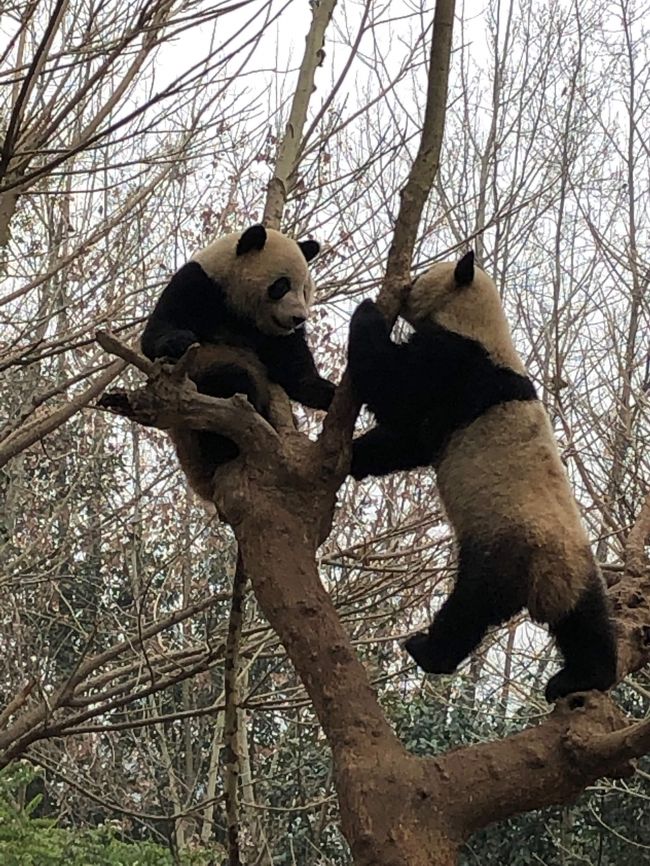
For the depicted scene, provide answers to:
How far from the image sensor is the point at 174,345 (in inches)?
127

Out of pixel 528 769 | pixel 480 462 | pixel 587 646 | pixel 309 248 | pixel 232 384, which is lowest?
pixel 528 769

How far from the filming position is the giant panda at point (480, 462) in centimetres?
304

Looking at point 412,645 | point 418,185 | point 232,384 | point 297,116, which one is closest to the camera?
point 418,185

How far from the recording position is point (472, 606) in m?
3.06

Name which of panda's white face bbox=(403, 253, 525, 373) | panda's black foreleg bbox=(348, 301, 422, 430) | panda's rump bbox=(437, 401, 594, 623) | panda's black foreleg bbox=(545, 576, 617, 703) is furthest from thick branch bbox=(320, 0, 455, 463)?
panda's black foreleg bbox=(545, 576, 617, 703)

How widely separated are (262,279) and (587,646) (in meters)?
1.74

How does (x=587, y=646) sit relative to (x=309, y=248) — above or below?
below

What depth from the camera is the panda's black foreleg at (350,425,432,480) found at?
145 inches

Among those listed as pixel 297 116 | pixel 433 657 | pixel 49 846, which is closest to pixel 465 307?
pixel 297 116

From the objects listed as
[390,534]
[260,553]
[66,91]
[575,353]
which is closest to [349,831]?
[260,553]

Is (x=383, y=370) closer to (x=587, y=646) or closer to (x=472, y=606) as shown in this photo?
(x=472, y=606)

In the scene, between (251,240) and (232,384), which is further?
(251,240)

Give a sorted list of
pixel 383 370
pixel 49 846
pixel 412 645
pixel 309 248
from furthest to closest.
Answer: pixel 49 846 → pixel 309 248 → pixel 383 370 → pixel 412 645

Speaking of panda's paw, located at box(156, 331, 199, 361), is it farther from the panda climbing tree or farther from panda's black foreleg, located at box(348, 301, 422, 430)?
panda's black foreleg, located at box(348, 301, 422, 430)
